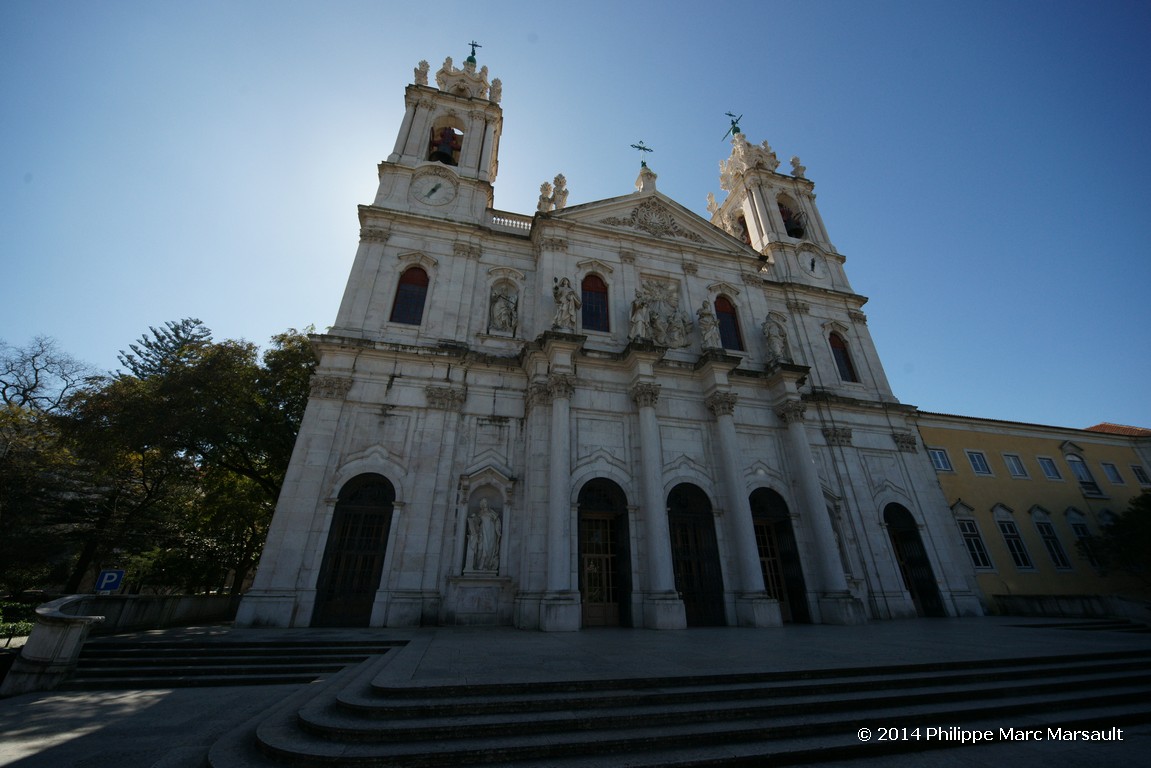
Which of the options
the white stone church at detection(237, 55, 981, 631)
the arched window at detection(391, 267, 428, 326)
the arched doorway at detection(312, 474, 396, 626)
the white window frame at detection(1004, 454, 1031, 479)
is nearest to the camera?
the arched doorway at detection(312, 474, 396, 626)

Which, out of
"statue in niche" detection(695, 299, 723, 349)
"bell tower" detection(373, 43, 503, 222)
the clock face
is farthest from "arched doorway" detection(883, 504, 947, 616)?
the clock face

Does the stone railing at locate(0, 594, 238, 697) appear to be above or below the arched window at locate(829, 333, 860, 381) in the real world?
below

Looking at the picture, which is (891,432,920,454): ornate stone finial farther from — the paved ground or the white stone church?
the paved ground

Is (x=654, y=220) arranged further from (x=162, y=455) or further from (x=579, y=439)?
(x=162, y=455)

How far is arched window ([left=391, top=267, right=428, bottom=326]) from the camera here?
1659 cm

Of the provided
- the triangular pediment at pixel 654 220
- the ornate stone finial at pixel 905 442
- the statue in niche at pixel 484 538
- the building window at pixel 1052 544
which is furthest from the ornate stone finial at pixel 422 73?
the building window at pixel 1052 544

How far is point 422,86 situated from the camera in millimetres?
21844

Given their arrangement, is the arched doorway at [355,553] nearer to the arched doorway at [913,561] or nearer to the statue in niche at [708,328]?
the statue in niche at [708,328]

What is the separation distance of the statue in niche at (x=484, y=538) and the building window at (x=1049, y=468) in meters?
26.3

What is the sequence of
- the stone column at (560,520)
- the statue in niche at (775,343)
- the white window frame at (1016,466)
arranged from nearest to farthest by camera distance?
the stone column at (560,520), the statue in niche at (775,343), the white window frame at (1016,466)

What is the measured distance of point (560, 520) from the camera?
43.0 ft

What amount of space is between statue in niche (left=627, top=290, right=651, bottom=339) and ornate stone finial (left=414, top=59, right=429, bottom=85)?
1614 cm

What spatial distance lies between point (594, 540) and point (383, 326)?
33.4ft

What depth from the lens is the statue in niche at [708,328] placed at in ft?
56.5
